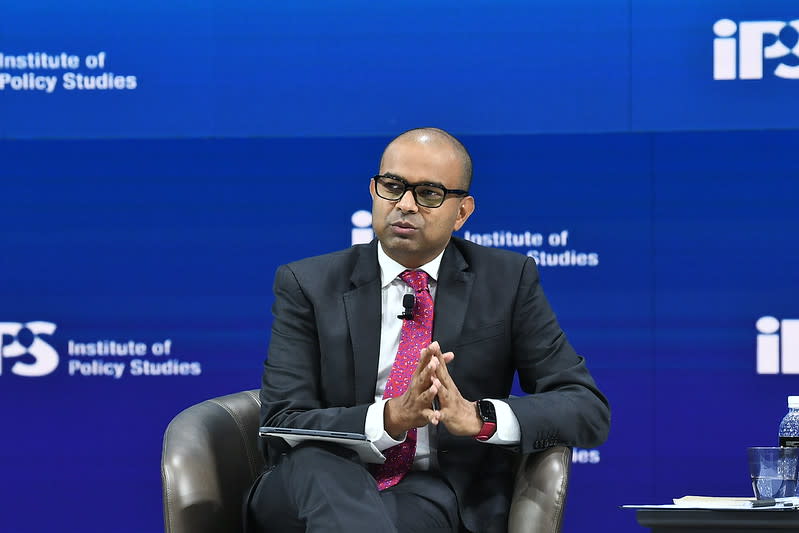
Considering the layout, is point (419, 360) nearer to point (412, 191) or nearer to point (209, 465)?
point (412, 191)

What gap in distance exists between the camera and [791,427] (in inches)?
110

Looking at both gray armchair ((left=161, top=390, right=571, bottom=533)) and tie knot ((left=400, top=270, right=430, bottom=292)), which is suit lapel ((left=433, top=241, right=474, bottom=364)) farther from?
Answer: gray armchair ((left=161, top=390, right=571, bottom=533))

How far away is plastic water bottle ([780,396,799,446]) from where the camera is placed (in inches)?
103

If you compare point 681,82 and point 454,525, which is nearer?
point 454,525

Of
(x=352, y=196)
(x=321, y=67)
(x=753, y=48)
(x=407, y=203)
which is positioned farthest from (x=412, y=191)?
(x=753, y=48)

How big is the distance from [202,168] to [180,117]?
21cm

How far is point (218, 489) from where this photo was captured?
2.58 meters

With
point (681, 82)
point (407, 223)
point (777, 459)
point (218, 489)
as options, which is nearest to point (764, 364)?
point (681, 82)

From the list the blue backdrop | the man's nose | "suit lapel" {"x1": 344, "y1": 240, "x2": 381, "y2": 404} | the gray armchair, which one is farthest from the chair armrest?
the blue backdrop

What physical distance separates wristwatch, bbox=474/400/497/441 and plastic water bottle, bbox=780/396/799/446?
755 millimetres

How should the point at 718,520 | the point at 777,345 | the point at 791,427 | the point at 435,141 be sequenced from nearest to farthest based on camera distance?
the point at 718,520, the point at 435,141, the point at 791,427, the point at 777,345

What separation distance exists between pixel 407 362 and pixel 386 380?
0.08 m

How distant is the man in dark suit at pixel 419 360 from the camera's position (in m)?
2.44

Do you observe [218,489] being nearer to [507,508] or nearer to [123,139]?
[507,508]
